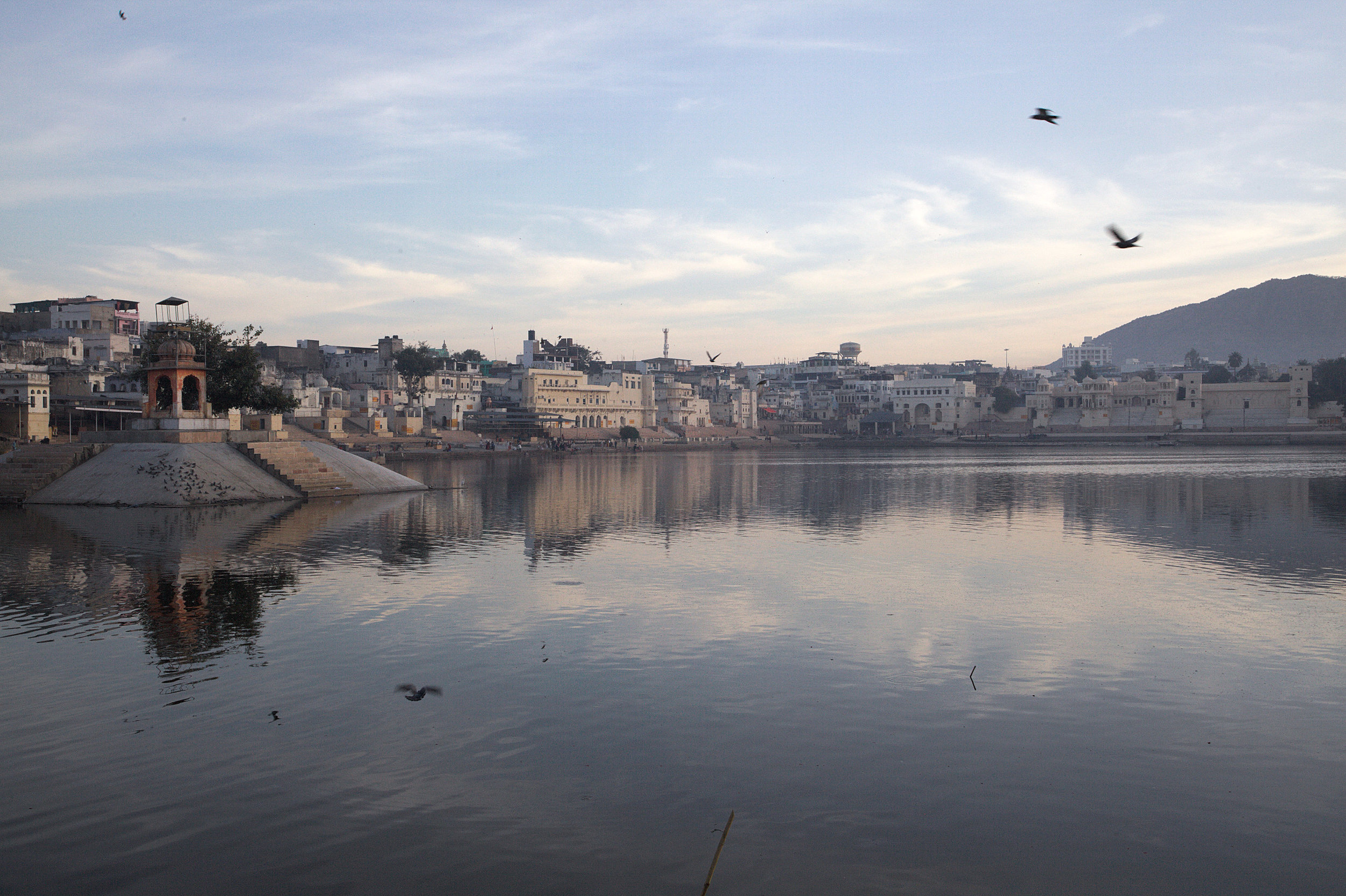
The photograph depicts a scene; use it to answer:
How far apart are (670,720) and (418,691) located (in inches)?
127

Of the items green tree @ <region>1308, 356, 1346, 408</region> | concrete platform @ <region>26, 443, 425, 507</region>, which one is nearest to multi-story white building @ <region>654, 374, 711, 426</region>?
green tree @ <region>1308, 356, 1346, 408</region>

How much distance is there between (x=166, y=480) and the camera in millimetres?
34969

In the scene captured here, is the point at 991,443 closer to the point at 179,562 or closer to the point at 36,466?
the point at 36,466

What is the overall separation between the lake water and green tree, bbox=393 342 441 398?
6394 centimetres

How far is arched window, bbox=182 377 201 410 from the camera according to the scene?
39688 mm

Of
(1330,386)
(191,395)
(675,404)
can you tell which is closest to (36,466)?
(191,395)

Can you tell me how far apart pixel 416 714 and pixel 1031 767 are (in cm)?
640

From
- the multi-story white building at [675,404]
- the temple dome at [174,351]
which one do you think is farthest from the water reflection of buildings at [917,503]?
the multi-story white building at [675,404]

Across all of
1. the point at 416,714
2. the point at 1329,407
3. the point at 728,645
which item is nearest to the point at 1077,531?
the point at 728,645

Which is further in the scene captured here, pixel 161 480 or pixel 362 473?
pixel 362 473

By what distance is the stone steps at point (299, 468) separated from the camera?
3881cm

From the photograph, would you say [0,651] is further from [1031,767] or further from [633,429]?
[633,429]

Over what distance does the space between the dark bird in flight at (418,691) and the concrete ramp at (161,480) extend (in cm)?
2629

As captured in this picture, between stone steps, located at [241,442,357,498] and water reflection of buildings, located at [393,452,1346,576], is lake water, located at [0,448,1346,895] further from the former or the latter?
stone steps, located at [241,442,357,498]
